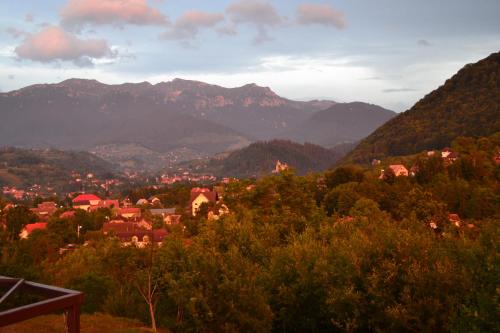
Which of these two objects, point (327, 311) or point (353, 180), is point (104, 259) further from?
point (353, 180)

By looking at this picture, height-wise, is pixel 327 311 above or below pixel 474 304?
below

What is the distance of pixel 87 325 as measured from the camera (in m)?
20.0

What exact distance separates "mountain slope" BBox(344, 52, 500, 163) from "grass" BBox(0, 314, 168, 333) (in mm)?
111369

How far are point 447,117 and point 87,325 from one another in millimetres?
155935

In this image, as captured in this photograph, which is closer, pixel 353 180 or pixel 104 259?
pixel 104 259

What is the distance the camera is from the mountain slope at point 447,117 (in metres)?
139

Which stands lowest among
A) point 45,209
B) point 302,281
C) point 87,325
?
point 45,209

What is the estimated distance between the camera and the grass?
17125 millimetres

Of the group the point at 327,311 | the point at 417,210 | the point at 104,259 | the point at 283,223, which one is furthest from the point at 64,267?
the point at 417,210

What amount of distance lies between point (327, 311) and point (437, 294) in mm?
4994

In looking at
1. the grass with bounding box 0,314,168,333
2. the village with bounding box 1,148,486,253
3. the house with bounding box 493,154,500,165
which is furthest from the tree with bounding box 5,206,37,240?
the house with bounding box 493,154,500,165

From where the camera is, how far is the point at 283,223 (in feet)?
140

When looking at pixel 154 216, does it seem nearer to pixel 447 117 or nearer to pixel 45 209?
pixel 45 209

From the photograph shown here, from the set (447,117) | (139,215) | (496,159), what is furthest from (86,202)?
(447,117)
